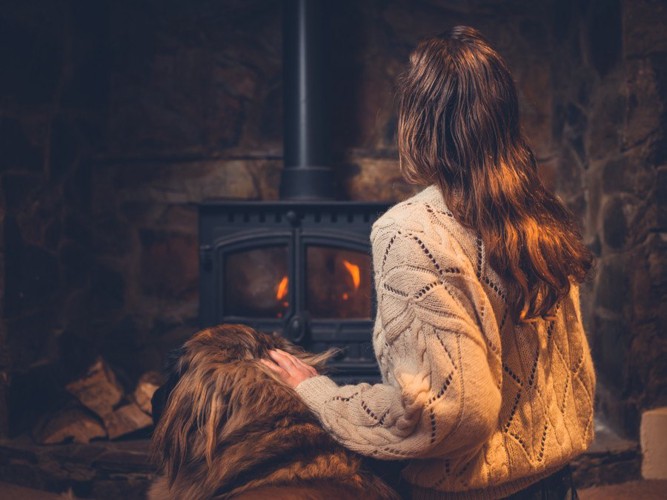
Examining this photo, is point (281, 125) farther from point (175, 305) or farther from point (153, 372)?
point (153, 372)

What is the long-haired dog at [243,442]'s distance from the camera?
3.59 feet

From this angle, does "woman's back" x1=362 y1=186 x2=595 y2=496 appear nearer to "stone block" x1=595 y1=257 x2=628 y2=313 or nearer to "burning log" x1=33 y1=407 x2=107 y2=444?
"stone block" x1=595 y1=257 x2=628 y2=313

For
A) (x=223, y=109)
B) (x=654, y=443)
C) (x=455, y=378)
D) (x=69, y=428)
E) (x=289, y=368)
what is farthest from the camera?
(x=223, y=109)

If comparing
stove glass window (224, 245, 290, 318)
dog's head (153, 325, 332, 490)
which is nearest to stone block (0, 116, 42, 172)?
stove glass window (224, 245, 290, 318)

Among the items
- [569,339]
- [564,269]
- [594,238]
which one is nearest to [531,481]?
[569,339]

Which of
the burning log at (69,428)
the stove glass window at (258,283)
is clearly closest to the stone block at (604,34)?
the stove glass window at (258,283)

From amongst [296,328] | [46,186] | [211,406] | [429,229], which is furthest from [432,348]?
[46,186]

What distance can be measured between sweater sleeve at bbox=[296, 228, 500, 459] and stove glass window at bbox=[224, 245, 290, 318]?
1884mm

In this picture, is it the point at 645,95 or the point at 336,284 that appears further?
the point at 336,284

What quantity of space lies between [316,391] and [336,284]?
5.65 feet

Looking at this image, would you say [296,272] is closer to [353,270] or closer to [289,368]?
[353,270]

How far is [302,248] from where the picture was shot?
280cm

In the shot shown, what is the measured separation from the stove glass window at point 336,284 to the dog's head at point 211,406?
168cm

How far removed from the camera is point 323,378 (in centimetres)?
118
